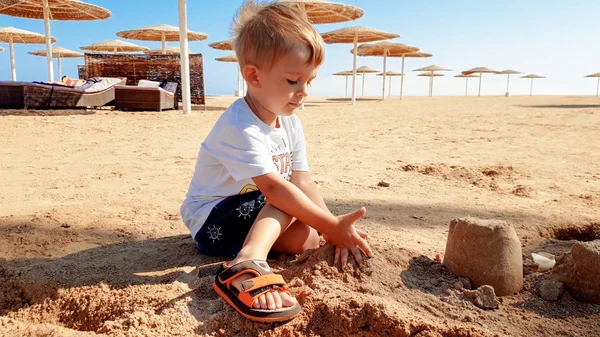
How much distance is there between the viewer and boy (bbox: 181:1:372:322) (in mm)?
1562

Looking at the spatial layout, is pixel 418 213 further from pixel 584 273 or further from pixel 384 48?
pixel 384 48

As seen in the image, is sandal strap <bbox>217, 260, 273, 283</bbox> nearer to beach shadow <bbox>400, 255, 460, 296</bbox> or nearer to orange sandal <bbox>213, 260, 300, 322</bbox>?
orange sandal <bbox>213, 260, 300, 322</bbox>

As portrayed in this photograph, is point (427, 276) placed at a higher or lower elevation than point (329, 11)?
lower

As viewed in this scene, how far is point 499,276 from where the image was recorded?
162 cm

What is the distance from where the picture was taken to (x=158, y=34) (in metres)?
16.9

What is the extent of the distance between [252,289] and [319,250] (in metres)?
0.45

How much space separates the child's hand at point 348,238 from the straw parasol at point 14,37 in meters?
17.6

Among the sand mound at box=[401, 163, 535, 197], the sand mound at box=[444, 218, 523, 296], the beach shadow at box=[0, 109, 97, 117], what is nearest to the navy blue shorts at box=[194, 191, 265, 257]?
the sand mound at box=[444, 218, 523, 296]

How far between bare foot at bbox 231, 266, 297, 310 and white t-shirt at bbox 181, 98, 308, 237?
43cm

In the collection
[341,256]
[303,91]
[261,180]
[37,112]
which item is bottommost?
[341,256]

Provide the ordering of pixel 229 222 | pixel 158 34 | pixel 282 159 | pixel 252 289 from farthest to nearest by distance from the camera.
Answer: pixel 158 34 → pixel 282 159 → pixel 229 222 → pixel 252 289

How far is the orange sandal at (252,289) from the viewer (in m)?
1.36

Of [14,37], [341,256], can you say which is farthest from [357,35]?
[341,256]

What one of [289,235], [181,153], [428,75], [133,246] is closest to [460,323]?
[289,235]
